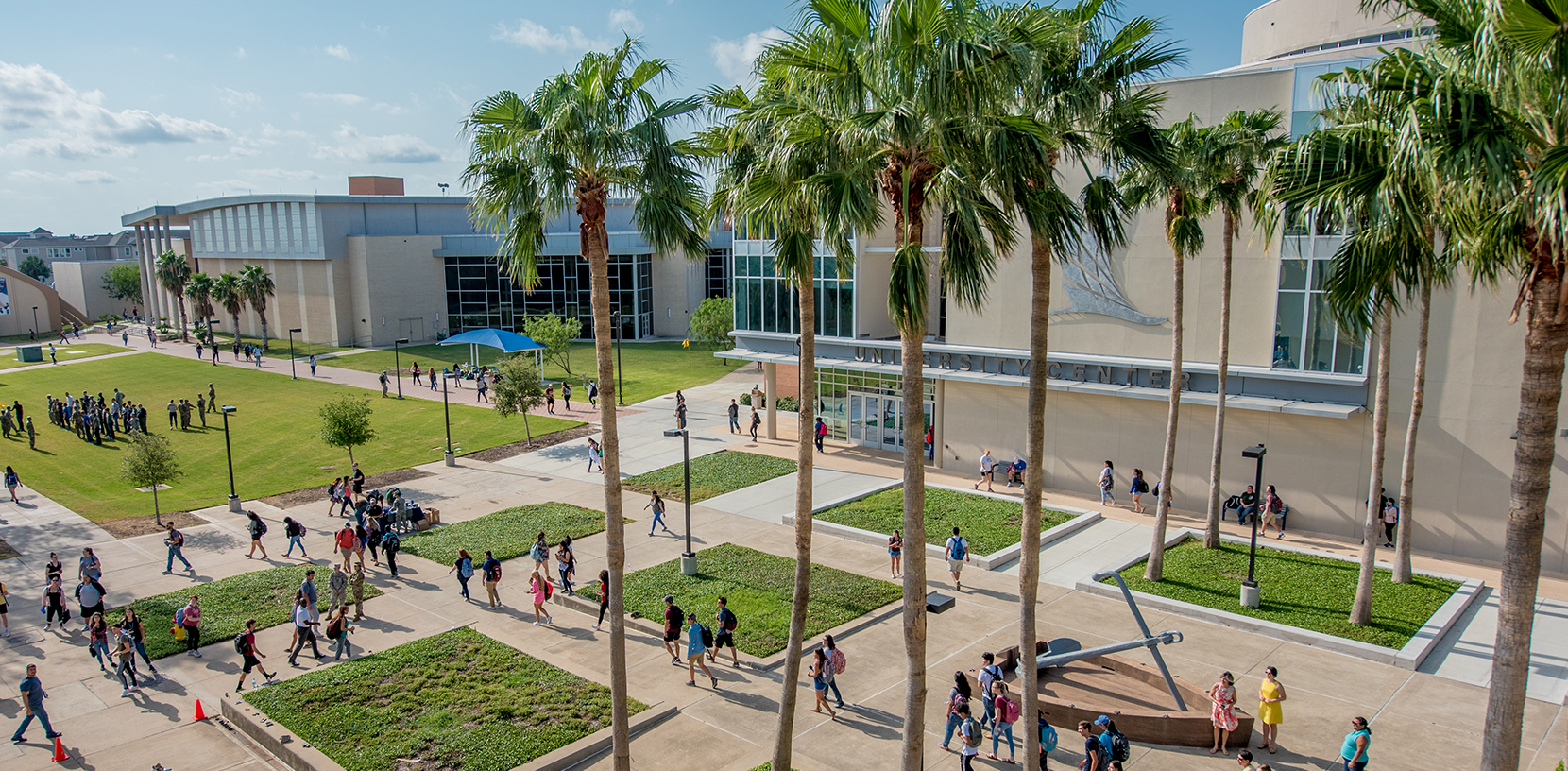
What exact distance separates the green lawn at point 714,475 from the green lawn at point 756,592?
6570mm

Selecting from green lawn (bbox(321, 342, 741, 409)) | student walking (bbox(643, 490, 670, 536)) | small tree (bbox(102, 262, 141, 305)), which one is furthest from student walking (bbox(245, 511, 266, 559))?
small tree (bbox(102, 262, 141, 305))

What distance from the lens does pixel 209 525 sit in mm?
26844

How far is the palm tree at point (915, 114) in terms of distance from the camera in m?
8.36

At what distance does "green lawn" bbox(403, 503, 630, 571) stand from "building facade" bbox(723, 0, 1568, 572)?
10.3m

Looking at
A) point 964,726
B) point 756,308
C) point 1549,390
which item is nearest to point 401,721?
point 964,726

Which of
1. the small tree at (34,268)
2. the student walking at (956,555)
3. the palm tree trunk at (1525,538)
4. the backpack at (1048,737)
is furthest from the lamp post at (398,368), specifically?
the small tree at (34,268)

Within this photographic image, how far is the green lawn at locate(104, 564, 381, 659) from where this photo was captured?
60.8 ft

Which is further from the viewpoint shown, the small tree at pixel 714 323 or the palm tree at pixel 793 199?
the small tree at pixel 714 323

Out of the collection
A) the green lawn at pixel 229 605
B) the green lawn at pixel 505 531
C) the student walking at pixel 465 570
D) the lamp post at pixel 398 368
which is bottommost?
the green lawn at pixel 229 605

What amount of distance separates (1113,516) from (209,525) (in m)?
25.8

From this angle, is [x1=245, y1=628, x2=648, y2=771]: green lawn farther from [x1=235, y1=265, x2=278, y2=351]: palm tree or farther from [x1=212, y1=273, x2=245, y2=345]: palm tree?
[x1=212, y1=273, x2=245, y2=345]: palm tree

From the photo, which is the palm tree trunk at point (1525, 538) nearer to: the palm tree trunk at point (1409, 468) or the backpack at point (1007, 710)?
the backpack at point (1007, 710)

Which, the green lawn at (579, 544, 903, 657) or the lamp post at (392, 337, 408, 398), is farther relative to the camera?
the lamp post at (392, 337, 408, 398)

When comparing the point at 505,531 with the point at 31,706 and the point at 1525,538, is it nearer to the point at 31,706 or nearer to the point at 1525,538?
the point at 31,706
